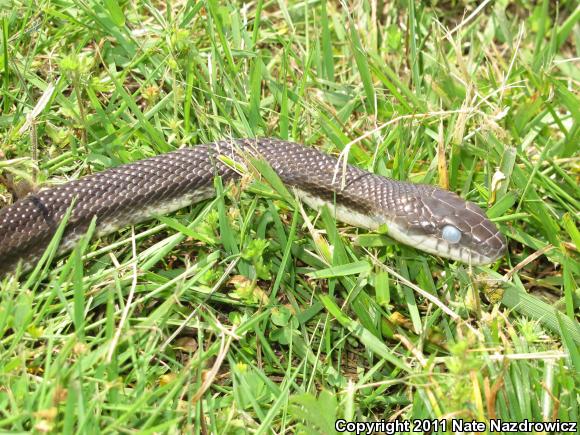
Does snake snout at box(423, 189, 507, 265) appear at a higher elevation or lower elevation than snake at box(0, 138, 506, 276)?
lower

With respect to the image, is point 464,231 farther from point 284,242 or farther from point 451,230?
point 284,242

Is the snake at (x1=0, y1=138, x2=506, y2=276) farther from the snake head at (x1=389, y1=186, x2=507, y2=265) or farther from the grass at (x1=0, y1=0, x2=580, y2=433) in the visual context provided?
the grass at (x1=0, y1=0, x2=580, y2=433)

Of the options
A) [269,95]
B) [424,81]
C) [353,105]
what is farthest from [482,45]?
[269,95]

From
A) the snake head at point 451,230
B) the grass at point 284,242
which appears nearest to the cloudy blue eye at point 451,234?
the snake head at point 451,230

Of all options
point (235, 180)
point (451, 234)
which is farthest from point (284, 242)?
point (451, 234)

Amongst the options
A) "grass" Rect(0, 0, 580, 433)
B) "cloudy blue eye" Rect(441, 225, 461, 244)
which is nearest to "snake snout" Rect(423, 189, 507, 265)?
"cloudy blue eye" Rect(441, 225, 461, 244)

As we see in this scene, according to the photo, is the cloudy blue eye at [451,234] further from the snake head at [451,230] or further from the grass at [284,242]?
the grass at [284,242]

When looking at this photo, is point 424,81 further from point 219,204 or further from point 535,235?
point 219,204
